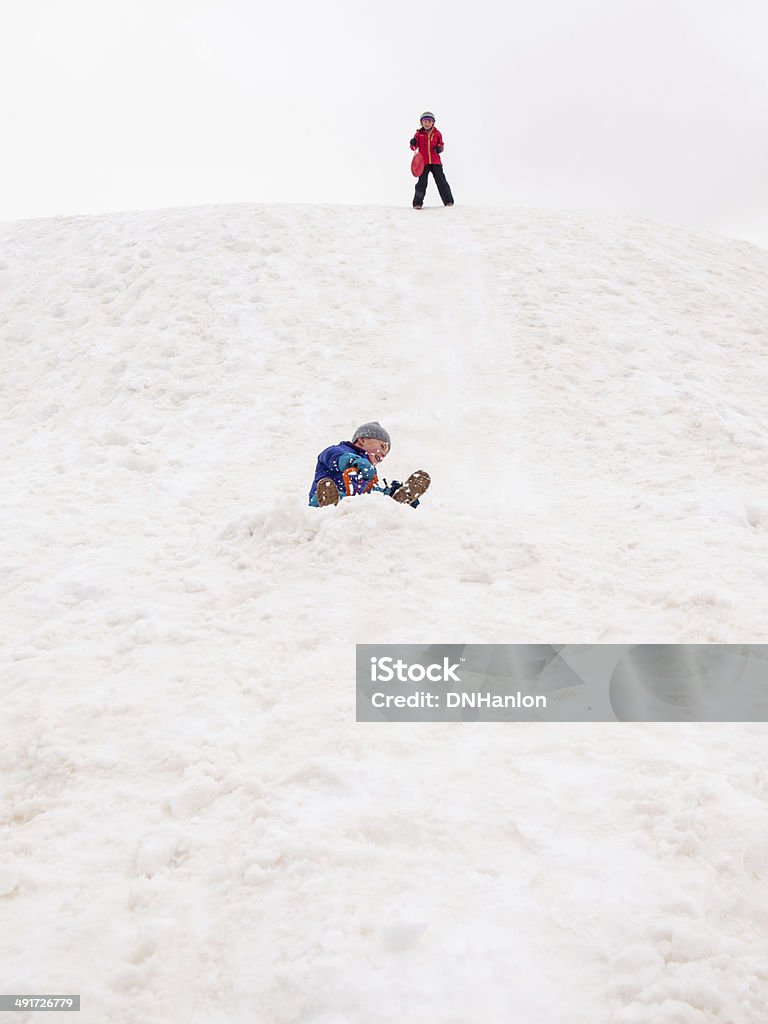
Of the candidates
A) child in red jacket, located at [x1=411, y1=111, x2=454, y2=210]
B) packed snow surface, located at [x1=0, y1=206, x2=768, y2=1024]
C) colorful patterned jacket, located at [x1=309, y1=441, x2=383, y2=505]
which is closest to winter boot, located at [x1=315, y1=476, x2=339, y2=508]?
packed snow surface, located at [x1=0, y1=206, x2=768, y2=1024]

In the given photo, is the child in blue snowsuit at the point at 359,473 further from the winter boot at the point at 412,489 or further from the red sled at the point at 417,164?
the red sled at the point at 417,164

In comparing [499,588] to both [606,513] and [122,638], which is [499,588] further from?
[122,638]

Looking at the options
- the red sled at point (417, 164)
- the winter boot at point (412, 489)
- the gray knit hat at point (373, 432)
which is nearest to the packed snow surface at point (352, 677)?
the winter boot at point (412, 489)

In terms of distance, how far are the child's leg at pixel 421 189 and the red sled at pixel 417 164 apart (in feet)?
0.38

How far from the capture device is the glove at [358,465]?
559 cm

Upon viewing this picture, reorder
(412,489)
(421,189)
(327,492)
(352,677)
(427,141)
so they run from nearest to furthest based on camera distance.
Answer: (352,677) < (327,492) < (412,489) < (427,141) < (421,189)

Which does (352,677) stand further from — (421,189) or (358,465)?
(421,189)

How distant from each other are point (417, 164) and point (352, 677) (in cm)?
1485

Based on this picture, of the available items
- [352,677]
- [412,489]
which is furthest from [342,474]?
[352,677]

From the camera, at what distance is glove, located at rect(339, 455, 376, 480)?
18.3 feet

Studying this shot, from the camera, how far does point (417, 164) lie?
51.1ft

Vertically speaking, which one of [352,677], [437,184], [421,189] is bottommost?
[352,677]

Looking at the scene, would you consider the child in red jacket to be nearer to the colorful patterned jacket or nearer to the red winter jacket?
the red winter jacket

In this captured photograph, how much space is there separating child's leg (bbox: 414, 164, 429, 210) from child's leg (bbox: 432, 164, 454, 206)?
0.26 m
